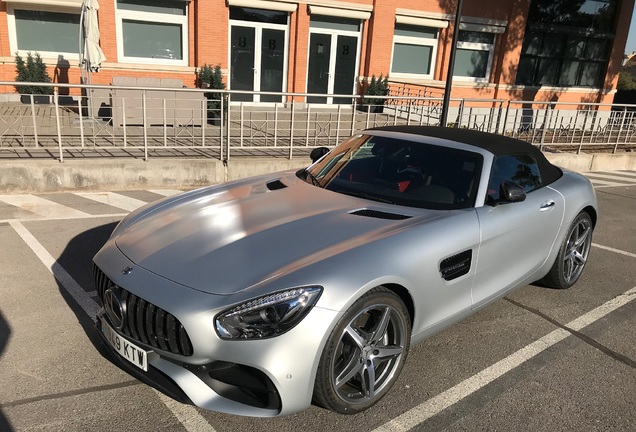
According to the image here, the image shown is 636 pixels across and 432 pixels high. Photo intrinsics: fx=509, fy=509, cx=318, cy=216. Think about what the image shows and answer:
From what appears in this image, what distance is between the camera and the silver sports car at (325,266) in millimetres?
2393

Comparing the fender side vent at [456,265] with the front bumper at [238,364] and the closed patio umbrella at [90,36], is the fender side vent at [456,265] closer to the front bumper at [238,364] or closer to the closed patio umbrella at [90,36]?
the front bumper at [238,364]

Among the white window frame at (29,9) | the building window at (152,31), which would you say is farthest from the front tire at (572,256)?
the white window frame at (29,9)

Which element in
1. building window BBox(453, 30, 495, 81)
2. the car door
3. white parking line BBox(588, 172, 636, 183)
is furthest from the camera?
building window BBox(453, 30, 495, 81)

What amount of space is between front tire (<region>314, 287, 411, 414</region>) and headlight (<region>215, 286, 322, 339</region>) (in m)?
0.22

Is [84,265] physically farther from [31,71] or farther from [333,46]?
[333,46]

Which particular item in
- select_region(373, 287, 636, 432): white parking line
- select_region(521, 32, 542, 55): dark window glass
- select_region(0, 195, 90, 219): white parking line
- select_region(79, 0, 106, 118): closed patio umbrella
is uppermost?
select_region(521, 32, 542, 55): dark window glass

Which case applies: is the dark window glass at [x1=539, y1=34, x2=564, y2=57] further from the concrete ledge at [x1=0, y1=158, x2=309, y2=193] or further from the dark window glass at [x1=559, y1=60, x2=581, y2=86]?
the concrete ledge at [x1=0, y1=158, x2=309, y2=193]

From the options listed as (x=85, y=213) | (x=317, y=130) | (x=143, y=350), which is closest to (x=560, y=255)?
(x=143, y=350)

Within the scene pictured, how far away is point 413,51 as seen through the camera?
1811cm

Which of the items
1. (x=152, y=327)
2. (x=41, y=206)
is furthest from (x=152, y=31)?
(x=152, y=327)

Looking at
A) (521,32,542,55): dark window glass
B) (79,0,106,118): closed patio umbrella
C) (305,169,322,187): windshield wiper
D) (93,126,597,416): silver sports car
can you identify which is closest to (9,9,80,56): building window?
(79,0,106,118): closed patio umbrella

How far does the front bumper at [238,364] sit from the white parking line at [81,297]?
29 centimetres

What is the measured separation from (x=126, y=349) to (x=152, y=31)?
13.8 meters

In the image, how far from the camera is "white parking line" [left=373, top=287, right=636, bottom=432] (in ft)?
9.02
